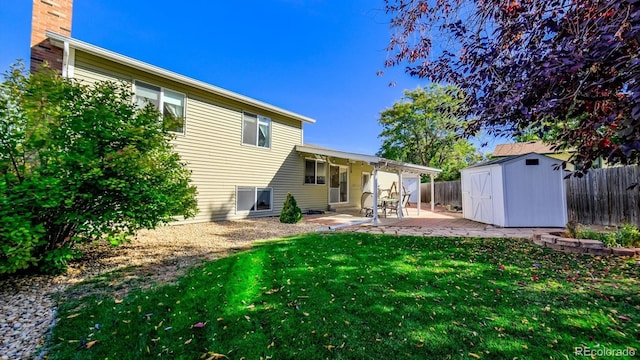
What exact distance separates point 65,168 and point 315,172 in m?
10.1

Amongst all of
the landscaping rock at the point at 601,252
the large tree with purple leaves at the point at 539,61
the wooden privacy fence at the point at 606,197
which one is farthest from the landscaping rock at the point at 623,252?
the wooden privacy fence at the point at 606,197

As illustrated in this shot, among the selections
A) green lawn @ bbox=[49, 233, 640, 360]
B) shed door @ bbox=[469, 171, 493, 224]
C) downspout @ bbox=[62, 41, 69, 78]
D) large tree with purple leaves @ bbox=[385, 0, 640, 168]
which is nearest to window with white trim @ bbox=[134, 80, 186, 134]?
downspout @ bbox=[62, 41, 69, 78]

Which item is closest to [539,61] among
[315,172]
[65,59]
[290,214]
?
[290,214]

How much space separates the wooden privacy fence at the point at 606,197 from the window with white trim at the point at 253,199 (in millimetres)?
11002

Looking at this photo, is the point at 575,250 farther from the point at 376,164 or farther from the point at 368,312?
the point at 376,164

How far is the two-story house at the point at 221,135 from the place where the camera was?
614 centimetres

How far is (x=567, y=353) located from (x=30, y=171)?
19.9 feet

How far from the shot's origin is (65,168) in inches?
131

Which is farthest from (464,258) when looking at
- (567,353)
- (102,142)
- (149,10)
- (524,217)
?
(149,10)

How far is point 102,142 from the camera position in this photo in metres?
3.67

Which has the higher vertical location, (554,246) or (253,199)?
(253,199)

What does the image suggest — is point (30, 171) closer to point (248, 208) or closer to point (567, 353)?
point (567, 353)

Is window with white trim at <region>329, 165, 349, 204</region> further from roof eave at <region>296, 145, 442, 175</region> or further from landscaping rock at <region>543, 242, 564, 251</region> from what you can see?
landscaping rock at <region>543, 242, 564, 251</region>

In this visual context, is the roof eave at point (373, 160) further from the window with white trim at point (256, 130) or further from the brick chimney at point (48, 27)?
the brick chimney at point (48, 27)
